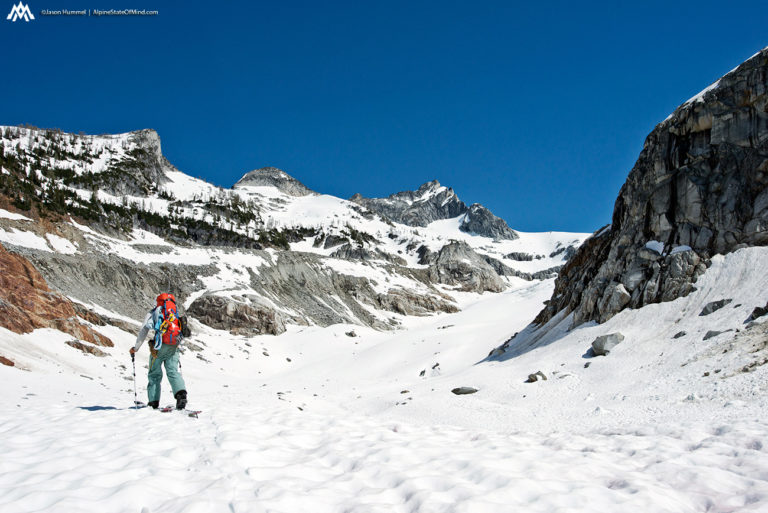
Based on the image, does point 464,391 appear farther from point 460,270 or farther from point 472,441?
point 460,270

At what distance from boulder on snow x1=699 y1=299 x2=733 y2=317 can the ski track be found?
8632 millimetres

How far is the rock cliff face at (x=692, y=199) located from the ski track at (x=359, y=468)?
1127 cm

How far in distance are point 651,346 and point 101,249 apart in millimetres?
49953

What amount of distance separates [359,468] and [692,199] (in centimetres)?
1834

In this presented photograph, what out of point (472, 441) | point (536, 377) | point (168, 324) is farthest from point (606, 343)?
point (168, 324)

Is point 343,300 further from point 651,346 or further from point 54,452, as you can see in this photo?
point 54,452

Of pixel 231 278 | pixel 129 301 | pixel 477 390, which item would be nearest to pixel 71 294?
pixel 129 301

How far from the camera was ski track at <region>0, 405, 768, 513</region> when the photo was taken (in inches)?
174

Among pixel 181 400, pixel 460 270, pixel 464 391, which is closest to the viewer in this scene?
pixel 181 400

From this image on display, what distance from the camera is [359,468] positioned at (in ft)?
18.4

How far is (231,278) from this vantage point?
56.2 meters

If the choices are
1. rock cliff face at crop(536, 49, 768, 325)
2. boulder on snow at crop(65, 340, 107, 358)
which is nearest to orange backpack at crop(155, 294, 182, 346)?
rock cliff face at crop(536, 49, 768, 325)

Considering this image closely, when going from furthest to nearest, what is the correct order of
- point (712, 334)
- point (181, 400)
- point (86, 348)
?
point (86, 348)
point (712, 334)
point (181, 400)

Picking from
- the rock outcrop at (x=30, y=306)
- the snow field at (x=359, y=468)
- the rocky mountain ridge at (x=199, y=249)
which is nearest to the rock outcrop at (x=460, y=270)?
Result: the rocky mountain ridge at (x=199, y=249)
